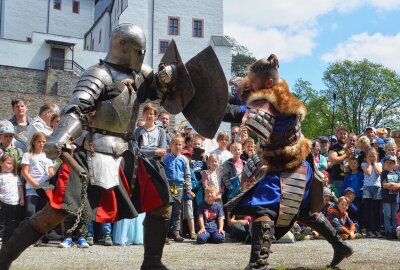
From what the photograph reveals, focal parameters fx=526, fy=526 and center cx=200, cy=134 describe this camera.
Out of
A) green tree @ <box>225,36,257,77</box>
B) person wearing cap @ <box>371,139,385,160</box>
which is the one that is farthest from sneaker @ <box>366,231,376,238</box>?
green tree @ <box>225,36,257,77</box>

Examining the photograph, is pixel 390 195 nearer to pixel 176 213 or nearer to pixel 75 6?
pixel 176 213

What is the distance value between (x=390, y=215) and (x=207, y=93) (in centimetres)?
545

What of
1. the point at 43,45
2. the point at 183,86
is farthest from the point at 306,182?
the point at 43,45

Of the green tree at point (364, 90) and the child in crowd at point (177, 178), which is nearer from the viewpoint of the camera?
the child in crowd at point (177, 178)

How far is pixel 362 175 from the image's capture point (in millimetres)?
8969

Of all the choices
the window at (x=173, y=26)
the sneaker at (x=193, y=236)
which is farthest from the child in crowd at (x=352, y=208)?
the window at (x=173, y=26)

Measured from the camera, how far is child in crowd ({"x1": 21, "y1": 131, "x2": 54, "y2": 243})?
6.95m

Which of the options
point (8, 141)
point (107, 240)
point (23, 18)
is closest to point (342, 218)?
point (107, 240)

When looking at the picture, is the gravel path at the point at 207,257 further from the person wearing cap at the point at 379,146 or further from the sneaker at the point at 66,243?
the person wearing cap at the point at 379,146

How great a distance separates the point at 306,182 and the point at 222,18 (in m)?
38.5

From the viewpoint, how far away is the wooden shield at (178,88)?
438 cm

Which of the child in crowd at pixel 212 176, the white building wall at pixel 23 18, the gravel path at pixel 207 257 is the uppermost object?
the white building wall at pixel 23 18

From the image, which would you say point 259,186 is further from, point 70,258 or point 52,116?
point 52,116

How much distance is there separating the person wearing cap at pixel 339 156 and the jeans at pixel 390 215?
966mm
